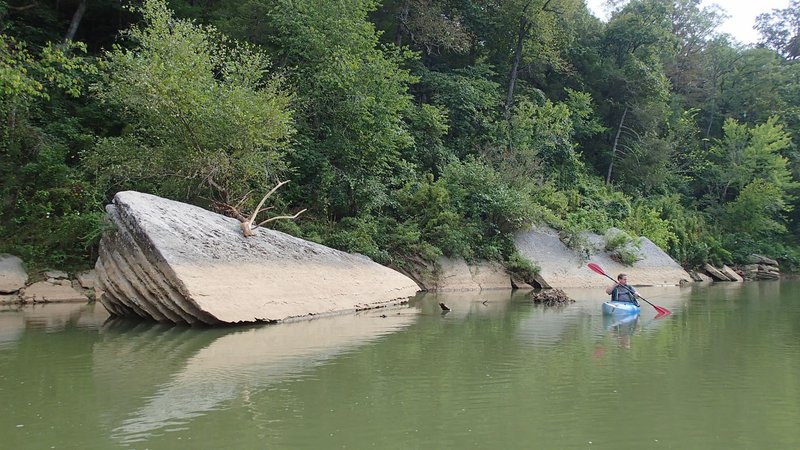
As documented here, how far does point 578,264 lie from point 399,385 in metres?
17.3

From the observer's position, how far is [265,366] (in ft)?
25.6

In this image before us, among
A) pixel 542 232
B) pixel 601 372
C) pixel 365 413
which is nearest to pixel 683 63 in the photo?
pixel 542 232

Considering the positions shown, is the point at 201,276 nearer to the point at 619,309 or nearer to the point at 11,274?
the point at 11,274

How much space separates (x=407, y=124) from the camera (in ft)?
80.7

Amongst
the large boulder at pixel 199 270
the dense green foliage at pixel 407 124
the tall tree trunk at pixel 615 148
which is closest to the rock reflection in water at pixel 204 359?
the large boulder at pixel 199 270

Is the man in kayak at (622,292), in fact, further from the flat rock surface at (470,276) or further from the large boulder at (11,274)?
the large boulder at (11,274)

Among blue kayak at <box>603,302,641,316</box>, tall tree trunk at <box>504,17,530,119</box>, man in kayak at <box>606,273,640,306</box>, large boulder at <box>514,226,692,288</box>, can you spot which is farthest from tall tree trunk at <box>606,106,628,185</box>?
blue kayak at <box>603,302,641,316</box>

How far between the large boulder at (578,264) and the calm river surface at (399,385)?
32.7 ft

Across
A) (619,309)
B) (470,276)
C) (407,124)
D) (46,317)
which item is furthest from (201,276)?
(407,124)

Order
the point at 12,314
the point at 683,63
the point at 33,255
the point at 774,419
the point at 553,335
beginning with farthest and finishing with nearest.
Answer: the point at 683,63 → the point at 33,255 → the point at 12,314 → the point at 553,335 → the point at 774,419

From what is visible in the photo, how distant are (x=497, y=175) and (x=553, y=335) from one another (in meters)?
13.9

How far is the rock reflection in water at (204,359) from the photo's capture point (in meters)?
5.85

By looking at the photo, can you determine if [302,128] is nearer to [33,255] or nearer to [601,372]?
[33,255]

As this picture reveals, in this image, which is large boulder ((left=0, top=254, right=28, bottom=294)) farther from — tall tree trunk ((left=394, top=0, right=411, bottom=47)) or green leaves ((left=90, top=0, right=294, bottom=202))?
tall tree trunk ((left=394, top=0, right=411, bottom=47))
